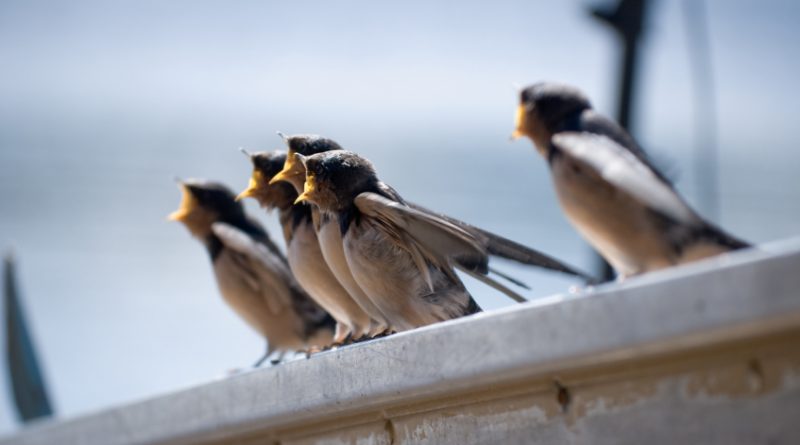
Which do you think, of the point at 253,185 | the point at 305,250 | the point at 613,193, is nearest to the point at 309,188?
the point at 305,250

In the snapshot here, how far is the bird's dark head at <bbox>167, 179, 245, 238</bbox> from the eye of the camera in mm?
6496

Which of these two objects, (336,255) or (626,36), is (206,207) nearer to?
(336,255)

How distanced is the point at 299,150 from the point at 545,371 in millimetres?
2201

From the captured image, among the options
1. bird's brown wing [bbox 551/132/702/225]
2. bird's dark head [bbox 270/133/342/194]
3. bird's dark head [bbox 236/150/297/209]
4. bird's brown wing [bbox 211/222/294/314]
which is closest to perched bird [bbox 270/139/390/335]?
bird's dark head [bbox 270/133/342/194]

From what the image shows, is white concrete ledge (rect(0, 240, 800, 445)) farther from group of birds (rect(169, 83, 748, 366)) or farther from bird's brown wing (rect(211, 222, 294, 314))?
bird's brown wing (rect(211, 222, 294, 314))

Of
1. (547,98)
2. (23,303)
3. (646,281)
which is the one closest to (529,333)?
(646,281)

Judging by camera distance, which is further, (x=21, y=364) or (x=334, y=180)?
(x=21, y=364)

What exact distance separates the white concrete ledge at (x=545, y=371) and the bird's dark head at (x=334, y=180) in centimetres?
72

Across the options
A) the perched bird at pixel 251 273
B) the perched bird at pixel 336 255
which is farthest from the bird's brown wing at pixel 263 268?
the perched bird at pixel 336 255

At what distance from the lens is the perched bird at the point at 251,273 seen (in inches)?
241

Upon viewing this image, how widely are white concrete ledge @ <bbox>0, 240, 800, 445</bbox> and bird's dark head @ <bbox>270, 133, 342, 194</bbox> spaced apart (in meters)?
0.95

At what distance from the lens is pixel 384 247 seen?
4.30 m

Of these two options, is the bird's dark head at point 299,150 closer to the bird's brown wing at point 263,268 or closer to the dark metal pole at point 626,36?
the bird's brown wing at point 263,268

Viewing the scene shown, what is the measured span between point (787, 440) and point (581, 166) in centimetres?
118
